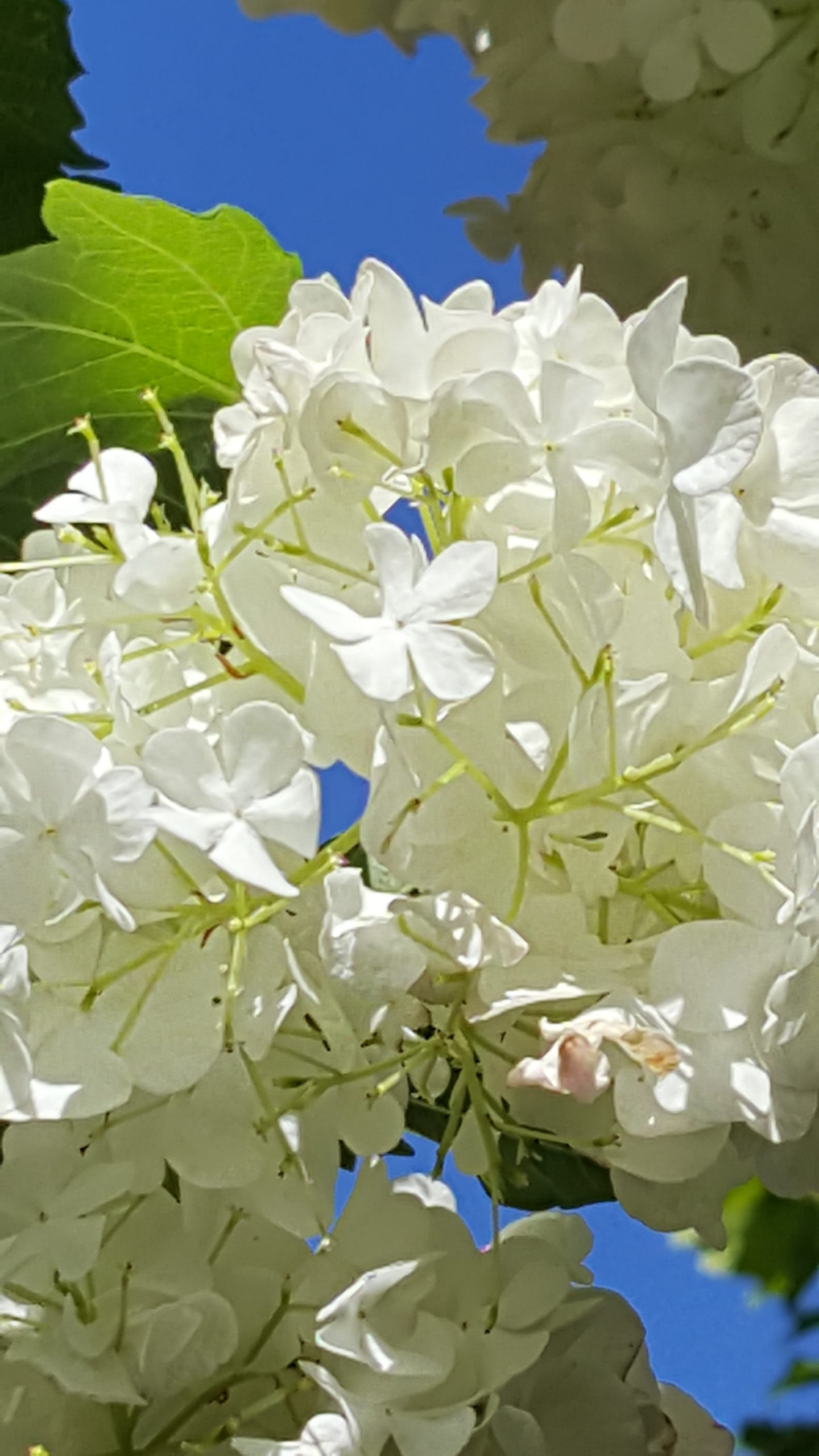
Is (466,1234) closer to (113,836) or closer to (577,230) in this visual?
(113,836)

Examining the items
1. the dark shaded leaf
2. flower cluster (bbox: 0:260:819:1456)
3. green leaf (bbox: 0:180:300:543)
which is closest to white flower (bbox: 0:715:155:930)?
flower cluster (bbox: 0:260:819:1456)

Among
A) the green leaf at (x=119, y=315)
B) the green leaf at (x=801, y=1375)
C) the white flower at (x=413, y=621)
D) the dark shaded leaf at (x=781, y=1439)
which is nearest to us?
the white flower at (x=413, y=621)

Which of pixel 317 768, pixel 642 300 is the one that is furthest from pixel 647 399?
pixel 642 300

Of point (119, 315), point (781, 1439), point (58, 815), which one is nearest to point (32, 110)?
point (119, 315)

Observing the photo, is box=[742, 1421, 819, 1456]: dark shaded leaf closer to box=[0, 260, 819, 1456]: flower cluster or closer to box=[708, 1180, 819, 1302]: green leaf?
box=[708, 1180, 819, 1302]: green leaf

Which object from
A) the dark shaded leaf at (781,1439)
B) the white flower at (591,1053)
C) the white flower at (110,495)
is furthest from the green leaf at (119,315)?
the dark shaded leaf at (781,1439)

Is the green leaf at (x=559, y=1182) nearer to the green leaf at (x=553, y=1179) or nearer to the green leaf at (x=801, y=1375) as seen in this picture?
the green leaf at (x=553, y=1179)

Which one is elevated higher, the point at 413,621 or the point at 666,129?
the point at 666,129

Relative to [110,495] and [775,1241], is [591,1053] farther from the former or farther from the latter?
[775,1241]
